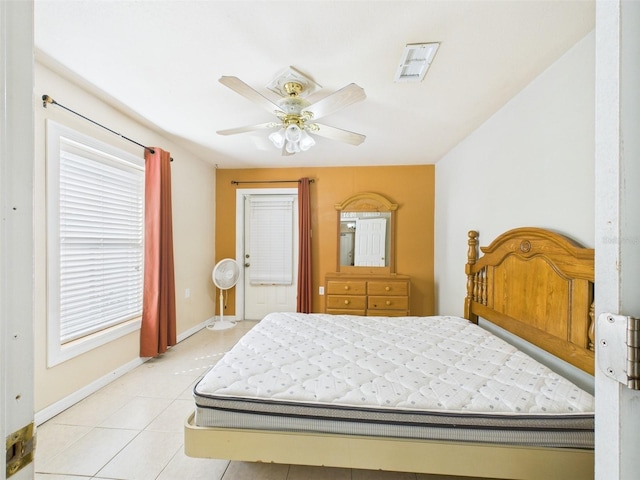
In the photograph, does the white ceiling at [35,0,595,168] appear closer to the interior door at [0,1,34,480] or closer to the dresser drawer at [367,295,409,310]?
the interior door at [0,1,34,480]

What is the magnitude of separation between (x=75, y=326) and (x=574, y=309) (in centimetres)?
323

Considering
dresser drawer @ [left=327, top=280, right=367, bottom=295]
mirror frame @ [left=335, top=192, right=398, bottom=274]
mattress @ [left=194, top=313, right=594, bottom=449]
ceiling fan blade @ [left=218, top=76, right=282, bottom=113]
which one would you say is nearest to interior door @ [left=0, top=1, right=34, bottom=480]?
mattress @ [left=194, top=313, right=594, bottom=449]

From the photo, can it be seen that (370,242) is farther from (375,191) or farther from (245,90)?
(245,90)

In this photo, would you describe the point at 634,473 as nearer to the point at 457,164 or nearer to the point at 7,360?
the point at 7,360

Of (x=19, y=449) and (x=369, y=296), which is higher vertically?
(x=19, y=449)

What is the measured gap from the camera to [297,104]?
192 cm

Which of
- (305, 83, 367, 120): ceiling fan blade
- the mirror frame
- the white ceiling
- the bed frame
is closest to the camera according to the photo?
the bed frame

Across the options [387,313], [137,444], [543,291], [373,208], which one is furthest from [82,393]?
[373,208]

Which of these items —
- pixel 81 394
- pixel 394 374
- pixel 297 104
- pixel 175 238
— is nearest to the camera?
pixel 394 374

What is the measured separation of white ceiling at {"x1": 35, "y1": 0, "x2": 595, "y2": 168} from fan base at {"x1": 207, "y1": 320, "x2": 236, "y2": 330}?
8.70 ft

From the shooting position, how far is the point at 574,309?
55.7 inches

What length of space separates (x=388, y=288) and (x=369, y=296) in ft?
0.84

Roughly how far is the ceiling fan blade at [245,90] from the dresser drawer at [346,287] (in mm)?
2205

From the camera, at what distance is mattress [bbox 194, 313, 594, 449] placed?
3.83 ft
